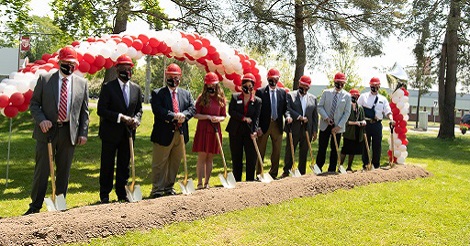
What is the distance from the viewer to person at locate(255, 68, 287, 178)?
24.6 ft

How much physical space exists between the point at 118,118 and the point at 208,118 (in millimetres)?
1411

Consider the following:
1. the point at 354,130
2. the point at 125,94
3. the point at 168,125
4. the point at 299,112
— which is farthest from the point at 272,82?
the point at 125,94

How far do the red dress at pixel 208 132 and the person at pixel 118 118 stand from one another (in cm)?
108

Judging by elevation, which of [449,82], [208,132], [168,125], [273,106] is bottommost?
[208,132]

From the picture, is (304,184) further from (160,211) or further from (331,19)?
(331,19)

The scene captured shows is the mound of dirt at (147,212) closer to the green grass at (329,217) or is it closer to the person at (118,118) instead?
the green grass at (329,217)

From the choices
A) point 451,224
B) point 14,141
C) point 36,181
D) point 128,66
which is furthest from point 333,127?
point 14,141

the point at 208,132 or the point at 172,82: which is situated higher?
the point at 172,82

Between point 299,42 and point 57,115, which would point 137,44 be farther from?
point 299,42

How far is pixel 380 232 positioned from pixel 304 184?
1854 millimetres

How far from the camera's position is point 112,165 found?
601 cm

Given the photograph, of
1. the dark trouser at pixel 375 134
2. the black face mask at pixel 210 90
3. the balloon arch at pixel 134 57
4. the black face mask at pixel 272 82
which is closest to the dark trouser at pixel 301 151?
the black face mask at pixel 272 82

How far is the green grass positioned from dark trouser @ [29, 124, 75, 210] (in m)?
0.56

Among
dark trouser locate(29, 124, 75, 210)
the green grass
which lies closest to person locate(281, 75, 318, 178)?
the green grass
